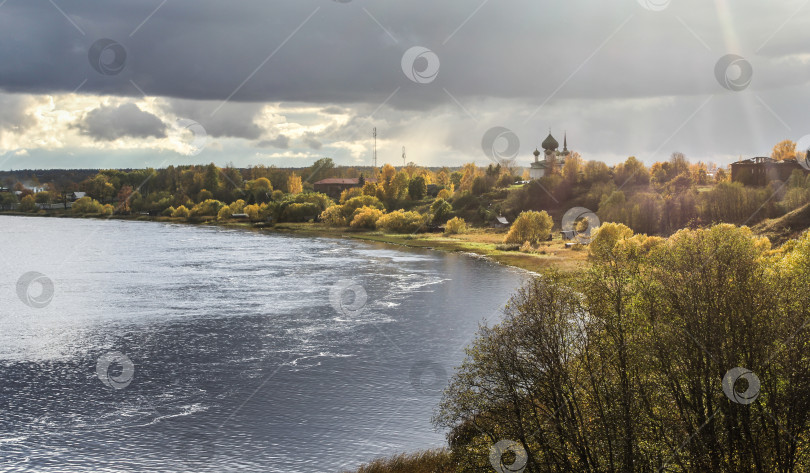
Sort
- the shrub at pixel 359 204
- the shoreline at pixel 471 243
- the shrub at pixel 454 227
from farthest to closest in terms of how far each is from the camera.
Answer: the shrub at pixel 359 204 < the shrub at pixel 454 227 < the shoreline at pixel 471 243

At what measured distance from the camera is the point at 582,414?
27.4m

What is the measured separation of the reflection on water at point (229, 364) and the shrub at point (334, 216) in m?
84.4

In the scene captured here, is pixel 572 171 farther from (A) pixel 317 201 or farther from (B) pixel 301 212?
(B) pixel 301 212

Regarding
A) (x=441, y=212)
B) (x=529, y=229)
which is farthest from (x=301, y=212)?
(x=529, y=229)

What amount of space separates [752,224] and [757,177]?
103ft

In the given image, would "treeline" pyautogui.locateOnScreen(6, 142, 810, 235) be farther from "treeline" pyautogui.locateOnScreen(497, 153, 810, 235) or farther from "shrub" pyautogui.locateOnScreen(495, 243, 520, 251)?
"shrub" pyautogui.locateOnScreen(495, 243, 520, 251)

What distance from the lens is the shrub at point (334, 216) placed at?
578 ft

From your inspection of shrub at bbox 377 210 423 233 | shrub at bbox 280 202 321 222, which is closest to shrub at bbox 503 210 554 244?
shrub at bbox 377 210 423 233

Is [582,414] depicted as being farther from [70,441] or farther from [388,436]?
[70,441]

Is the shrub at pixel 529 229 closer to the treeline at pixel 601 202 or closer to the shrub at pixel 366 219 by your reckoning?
the treeline at pixel 601 202

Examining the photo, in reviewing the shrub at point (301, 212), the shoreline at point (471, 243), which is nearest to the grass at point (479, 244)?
the shoreline at point (471, 243)

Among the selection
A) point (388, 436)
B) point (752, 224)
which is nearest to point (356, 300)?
point (388, 436)

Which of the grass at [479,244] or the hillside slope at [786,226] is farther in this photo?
the grass at [479,244]

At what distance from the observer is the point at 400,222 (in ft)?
522
